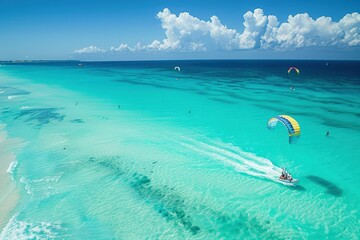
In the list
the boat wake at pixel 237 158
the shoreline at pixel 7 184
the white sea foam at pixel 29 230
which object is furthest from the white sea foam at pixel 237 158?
the shoreline at pixel 7 184

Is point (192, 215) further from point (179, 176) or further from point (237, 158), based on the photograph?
Result: point (237, 158)

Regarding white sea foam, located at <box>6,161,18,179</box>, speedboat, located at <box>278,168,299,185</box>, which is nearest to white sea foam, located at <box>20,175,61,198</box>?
white sea foam, located at <box>6,161,18,179</box>

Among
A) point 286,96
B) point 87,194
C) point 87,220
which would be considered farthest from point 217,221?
point 286,96

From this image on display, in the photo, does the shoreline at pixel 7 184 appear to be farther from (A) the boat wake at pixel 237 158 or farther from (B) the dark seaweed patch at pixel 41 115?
(A) the boat wake at pixel 237 158

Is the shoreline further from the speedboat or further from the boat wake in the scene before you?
the speedboat

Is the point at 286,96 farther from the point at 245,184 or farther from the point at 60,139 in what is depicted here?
the point at 60,139

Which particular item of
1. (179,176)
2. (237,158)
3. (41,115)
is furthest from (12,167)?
(237,158)
